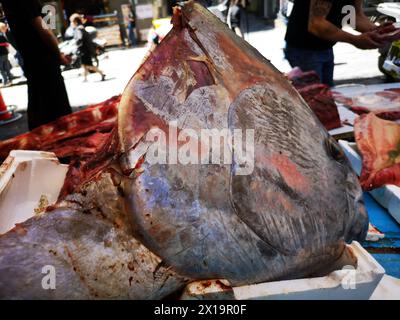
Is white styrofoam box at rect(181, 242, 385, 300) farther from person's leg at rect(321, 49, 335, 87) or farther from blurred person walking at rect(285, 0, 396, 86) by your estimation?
person's leg at rect(321, 49, 335, 87)

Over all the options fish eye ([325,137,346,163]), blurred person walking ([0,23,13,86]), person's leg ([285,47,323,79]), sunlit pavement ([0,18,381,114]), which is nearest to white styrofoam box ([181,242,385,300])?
fish eye ([325,137,346,163])

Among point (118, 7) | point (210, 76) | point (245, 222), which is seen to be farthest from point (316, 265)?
point (118, 7)

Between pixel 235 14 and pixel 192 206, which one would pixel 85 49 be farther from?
pixel 192 206

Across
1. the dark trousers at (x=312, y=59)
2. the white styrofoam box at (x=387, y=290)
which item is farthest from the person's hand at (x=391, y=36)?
the white styrofoam box at (x=387, y=290)

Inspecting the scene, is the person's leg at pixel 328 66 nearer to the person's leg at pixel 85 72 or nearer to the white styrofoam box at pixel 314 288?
the white styrofoam box at pixel 314 288

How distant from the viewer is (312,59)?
12.0 ft

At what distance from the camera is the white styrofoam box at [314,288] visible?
1.23m

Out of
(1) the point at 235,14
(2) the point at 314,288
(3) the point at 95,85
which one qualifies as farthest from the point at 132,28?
(2) the point at 314,288

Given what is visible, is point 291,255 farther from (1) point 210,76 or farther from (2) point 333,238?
(1) point 210,76

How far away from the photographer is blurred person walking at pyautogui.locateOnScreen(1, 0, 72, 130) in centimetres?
382

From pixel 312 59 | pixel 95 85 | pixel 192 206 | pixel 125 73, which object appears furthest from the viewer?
pixel 125 73

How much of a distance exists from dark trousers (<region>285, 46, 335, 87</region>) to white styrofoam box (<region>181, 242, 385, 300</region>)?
273 centimetres

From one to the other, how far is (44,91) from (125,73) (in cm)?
589
